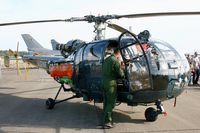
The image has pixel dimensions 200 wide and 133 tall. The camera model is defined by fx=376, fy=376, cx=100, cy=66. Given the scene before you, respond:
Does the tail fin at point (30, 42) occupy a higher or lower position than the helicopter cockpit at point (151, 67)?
higher

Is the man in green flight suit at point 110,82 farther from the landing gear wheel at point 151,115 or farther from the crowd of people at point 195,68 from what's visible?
the crowd of people at point 195,68

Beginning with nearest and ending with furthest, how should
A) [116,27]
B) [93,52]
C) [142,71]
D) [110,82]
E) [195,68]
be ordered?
[110,82] → [142,71] → [93,52] → [116,27] → [195,68]

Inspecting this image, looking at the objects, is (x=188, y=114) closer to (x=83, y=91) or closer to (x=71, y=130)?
(x=83, y=91)

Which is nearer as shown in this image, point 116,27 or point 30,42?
point 116,27

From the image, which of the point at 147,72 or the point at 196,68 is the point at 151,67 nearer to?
the point at 147,72

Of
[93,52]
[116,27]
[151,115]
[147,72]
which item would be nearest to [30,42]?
[116,27]

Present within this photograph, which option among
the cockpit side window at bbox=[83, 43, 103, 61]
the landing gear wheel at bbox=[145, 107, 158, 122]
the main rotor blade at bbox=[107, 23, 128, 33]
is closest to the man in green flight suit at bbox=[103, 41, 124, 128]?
the cockpit side window at bbox=[83, 43, 103, 61]

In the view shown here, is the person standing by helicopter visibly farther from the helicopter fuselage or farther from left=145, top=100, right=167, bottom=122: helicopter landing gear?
left=145, top=100, right=167, bottom=122: helicopter landing gear

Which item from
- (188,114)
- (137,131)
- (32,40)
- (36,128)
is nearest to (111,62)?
(137,131)

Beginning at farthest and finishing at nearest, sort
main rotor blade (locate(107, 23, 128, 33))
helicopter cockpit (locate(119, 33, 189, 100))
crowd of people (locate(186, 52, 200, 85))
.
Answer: crowd of people (locate(186, 52, 200, 85)) → main rotor blade (locate(107, 23, 128, 33)) → helicopter cockpit (locate(119, 33, 189, 100))

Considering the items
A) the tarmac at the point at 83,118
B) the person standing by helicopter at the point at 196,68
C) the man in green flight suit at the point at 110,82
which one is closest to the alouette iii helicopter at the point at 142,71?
the man in green flight suit at the point at 110,82

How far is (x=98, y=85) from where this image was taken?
9.50 m

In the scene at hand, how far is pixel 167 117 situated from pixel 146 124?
1.16 m

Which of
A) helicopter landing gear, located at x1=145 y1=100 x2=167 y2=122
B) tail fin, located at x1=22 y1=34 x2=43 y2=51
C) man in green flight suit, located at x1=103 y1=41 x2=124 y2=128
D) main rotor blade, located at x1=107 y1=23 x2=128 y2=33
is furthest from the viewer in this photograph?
tail fin, located at x1=22 y1=34 x2=43 y2=51
